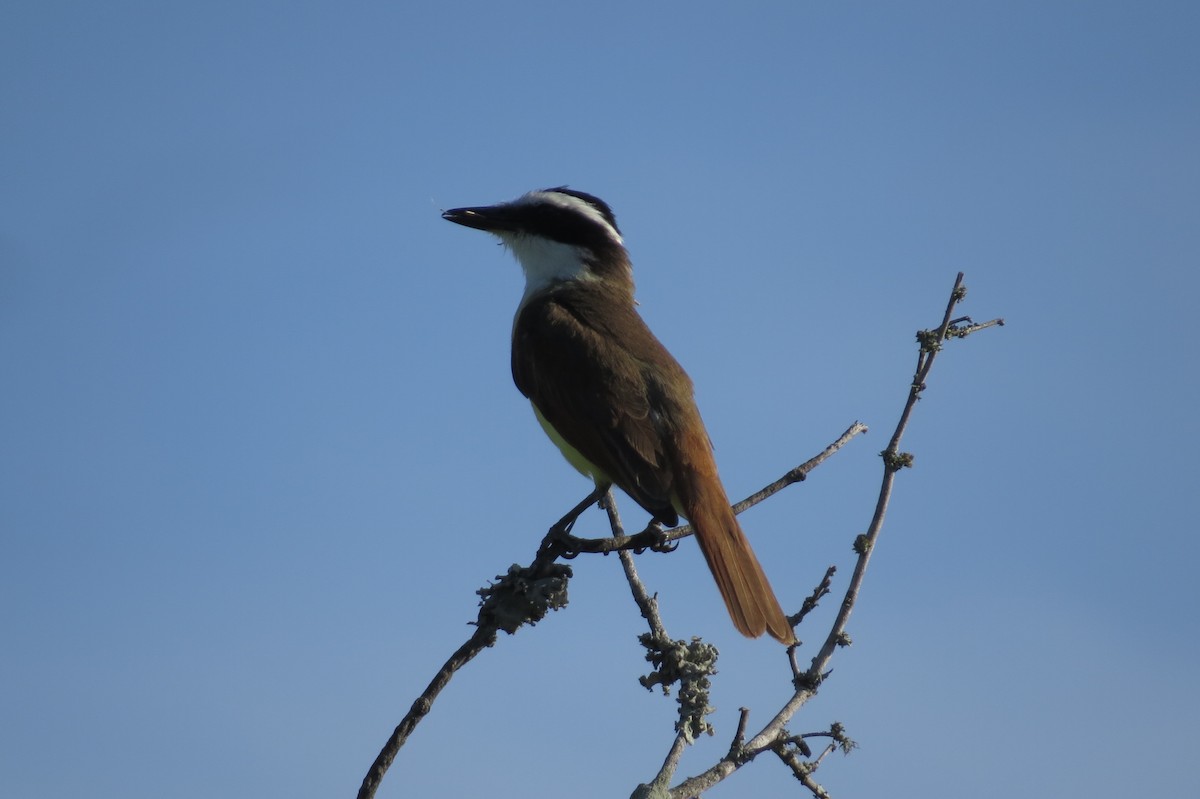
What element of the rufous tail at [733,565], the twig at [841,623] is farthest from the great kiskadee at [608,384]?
the twig at [841,623]

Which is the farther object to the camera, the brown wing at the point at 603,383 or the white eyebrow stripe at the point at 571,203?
the white eyebrow stripe at the point at 571,203

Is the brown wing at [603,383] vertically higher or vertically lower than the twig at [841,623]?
higher

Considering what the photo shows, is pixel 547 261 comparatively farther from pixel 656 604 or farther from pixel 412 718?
pixel 412 718

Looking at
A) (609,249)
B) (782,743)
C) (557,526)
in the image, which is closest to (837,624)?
(782,743)

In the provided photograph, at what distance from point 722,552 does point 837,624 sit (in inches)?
55.6

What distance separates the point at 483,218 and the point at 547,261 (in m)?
0.53

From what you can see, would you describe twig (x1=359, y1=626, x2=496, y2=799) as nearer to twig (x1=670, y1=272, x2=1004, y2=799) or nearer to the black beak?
twig (x1=670, y1=272, x2=1004, y2=799)

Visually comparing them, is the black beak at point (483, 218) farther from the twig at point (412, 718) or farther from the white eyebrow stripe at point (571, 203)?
the twig at point (412, 718)

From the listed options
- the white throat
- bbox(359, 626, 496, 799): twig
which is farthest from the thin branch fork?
the white throat

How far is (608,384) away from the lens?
680 cm

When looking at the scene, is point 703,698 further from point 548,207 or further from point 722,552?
point 548,207

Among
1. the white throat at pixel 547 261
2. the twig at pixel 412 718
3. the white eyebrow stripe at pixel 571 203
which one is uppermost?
the white eyebrow stripe at pixel 571 203

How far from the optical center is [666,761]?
4254mm

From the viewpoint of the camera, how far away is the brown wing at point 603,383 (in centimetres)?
641
